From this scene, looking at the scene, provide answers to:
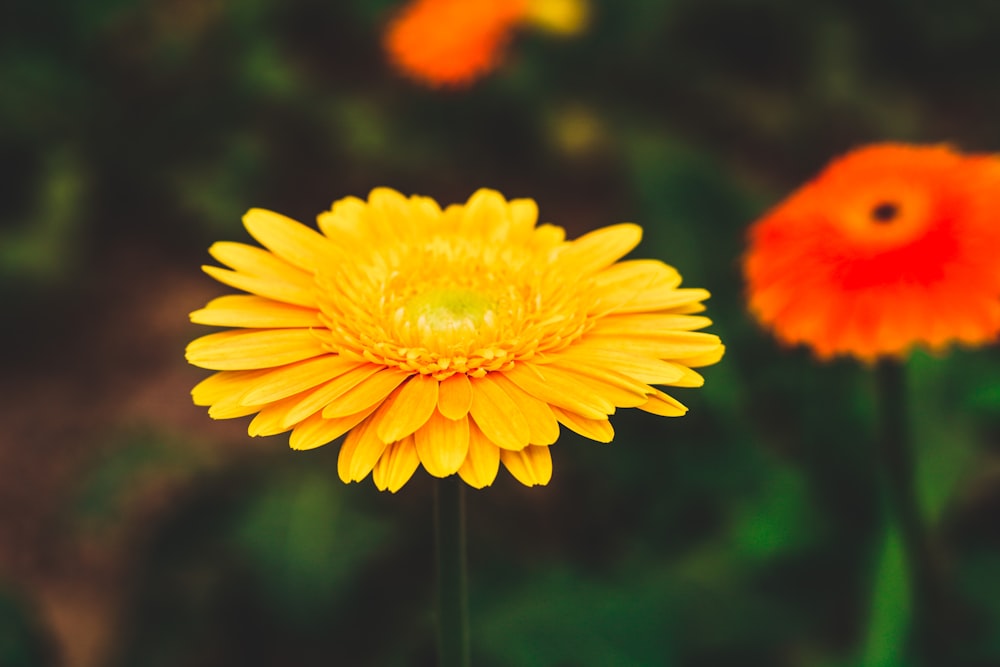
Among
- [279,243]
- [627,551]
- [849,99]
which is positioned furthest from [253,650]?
[849,99]

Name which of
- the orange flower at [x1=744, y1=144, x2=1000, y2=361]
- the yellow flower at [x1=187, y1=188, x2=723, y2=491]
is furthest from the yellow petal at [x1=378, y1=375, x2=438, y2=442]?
the orange flower at [x1=744, y1=144, x2=1000, y2=361]

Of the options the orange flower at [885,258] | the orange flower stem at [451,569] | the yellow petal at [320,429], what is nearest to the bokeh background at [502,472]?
the orange flower at [885,258]

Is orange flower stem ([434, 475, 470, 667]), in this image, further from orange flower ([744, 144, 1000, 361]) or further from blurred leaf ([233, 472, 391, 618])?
blurred leaf ([233, 472, 391, 618])

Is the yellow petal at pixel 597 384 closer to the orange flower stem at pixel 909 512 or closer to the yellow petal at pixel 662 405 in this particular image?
the yellow petal at pixel 662 405

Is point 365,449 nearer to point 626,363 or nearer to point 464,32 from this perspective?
point 626,363

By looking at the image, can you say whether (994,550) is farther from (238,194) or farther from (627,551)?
(238,194)

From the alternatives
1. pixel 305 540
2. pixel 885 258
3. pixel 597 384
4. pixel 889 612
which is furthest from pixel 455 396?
pixel 889 612
